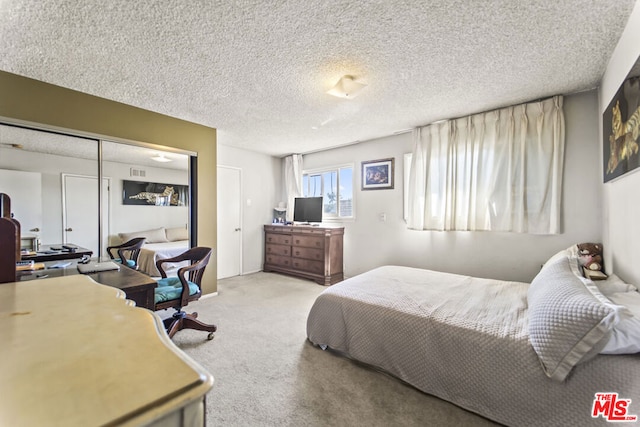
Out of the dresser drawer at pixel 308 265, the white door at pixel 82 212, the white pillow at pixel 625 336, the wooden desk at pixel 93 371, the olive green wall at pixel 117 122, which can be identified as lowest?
the dresser drawer at pixel 308 265

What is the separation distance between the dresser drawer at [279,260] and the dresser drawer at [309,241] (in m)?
0.39

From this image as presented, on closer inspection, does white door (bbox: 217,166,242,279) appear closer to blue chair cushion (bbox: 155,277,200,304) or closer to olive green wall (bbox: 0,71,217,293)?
olive green wall (bbox: 0,71,217,293)

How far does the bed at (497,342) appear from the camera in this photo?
1.31 m

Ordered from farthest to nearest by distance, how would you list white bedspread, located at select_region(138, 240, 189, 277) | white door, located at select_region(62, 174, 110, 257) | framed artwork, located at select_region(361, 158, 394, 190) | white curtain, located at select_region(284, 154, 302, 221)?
white curtain, located at select_region(284, 154, 302, 221) < framed artwork, located at select_region(361, 158, 394, 190) < white bedspread, located at select_region(138, 240, 189, 277) < white door, located at select_region(62, 174, 110, 257)

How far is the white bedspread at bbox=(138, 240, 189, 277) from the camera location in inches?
130

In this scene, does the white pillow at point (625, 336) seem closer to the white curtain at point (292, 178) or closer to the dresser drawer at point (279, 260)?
the dresser drawer at point (279, 260)

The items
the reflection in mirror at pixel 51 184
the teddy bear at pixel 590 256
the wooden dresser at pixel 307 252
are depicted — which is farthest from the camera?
the wooden dresser at pixel 307 252

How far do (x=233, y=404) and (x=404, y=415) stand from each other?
3.55 feet

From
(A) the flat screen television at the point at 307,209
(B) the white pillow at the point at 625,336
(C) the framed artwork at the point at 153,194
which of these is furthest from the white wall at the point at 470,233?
(C) the framed artwork at the point at 153,194

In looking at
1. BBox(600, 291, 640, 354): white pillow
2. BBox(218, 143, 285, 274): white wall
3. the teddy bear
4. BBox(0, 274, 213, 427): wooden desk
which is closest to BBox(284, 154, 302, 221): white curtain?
BBox(218, 143, 285, 274): white wall

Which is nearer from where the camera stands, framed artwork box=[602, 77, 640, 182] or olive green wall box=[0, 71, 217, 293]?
framed artwork box=[602, 77, 640, 182]

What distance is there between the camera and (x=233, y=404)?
170 cm

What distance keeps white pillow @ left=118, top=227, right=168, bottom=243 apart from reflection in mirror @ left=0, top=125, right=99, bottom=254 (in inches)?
10.8

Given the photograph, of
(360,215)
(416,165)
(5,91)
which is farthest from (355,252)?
(5,91)
